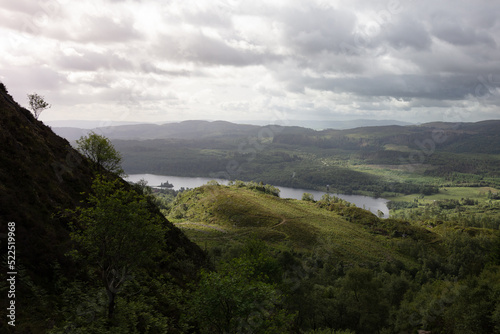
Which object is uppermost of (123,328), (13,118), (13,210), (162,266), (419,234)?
(13,118)

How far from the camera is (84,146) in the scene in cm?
4566

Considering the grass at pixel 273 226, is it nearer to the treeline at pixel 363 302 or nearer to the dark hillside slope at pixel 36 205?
the treeline at pixel 363 302

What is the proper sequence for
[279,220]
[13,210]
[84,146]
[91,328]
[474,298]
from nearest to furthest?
[91,328], [13,210], [474,298], [84,146], [279,220]

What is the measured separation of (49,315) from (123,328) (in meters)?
4.70

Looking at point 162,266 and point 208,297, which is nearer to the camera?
point 208,297

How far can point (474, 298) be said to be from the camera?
35.1m

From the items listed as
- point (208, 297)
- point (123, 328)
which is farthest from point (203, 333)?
point (123, 328)

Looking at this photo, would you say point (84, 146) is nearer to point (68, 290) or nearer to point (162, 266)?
point (162, 266)

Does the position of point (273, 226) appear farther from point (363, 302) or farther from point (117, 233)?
point (117, 233)

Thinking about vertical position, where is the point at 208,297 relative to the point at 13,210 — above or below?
below

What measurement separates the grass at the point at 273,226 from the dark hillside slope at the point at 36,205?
5472cm

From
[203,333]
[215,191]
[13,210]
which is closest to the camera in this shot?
[203,333]

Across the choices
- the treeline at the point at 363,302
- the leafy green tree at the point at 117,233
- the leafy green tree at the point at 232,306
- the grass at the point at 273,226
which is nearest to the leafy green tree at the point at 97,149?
the treeline at the point at 363,302

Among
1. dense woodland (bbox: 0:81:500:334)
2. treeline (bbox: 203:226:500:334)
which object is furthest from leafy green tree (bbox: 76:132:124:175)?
treeline (bbox: 203:226:500:334)
